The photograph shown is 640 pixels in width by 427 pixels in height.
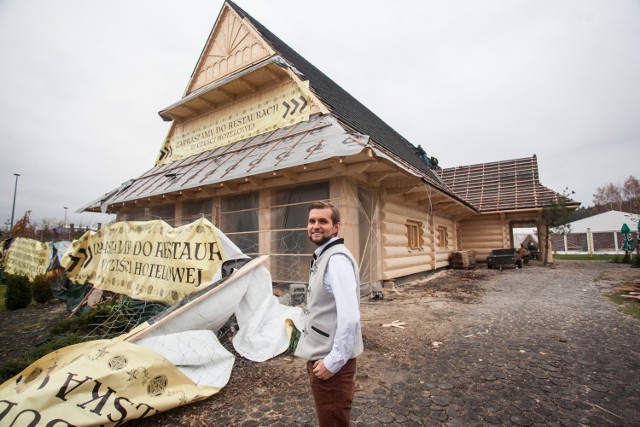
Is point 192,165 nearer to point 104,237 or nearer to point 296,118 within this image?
point 296,118

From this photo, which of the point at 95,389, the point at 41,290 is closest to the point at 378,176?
the point at 95,389

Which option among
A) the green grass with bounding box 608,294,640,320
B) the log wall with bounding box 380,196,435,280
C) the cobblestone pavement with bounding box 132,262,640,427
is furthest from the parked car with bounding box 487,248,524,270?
the cobblestone pavement with bounding box 132,262,640,427

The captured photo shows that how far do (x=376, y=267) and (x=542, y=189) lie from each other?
46.1 feet

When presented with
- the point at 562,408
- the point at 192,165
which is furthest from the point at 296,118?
the point at 562,408

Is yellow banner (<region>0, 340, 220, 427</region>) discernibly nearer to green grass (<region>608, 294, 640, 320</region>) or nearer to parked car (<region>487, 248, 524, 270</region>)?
green grass (<region>608, 294, 640, 320</region>)

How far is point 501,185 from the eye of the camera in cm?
1806

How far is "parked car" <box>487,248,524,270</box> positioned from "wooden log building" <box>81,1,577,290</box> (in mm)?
2297

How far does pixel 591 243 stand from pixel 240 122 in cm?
3377

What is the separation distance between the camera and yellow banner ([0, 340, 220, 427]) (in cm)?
225

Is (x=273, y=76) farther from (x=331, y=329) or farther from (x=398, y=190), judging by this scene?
(x=331, y=329)

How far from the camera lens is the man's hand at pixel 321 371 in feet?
5.11

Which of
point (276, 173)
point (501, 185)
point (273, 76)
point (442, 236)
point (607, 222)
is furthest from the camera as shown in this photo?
point (607, 222)

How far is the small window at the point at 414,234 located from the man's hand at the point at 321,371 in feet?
30.1

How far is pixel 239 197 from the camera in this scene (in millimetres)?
9039
